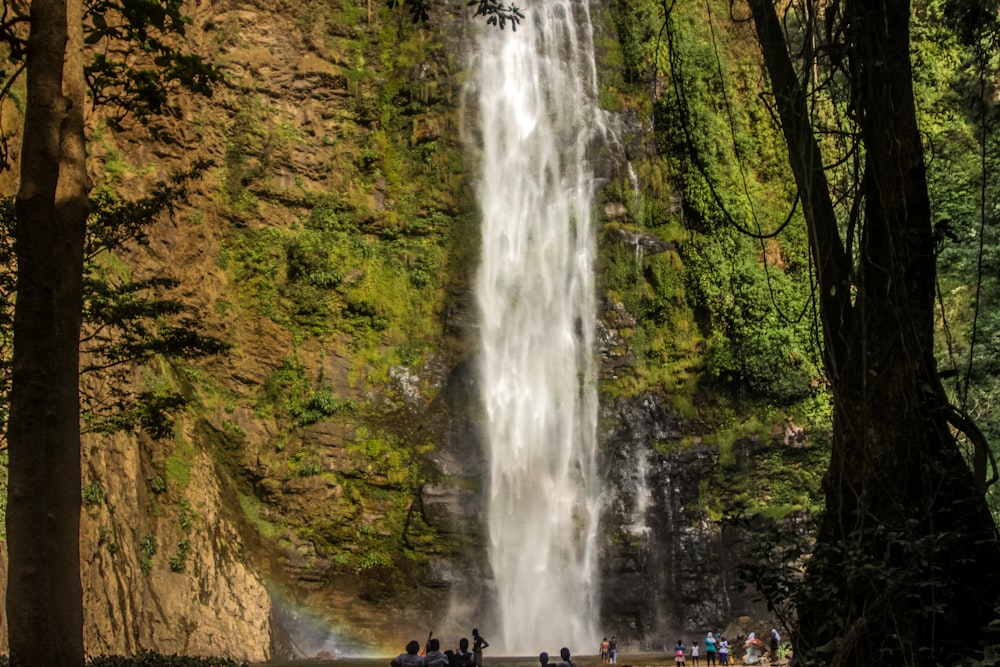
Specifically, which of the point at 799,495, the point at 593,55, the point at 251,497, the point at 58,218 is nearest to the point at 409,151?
the point at 593,55

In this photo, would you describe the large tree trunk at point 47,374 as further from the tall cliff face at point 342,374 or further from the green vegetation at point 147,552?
the tall cliff face at point 342,374

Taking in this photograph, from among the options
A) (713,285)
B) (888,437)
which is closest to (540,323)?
(713,285)

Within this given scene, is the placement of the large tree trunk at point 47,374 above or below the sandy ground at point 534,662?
above

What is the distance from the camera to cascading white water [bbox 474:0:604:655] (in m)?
21.8

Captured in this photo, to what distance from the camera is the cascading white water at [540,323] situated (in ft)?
71.4

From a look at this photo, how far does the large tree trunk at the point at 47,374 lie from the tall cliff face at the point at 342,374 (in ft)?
35.5

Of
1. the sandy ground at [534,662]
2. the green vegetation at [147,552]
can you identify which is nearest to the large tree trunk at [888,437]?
the sandy ground at [534,662]

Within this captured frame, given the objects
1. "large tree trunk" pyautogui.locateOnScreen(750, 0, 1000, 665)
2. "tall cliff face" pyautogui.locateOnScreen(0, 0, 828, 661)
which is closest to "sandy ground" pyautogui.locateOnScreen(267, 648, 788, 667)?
"tall cliff face" pyautogui.locateOnScreen(0, 0, 828, 661)

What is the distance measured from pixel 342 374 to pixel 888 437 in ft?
64.2

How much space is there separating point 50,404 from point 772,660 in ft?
49.6

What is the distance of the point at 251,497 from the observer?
69.4 feet

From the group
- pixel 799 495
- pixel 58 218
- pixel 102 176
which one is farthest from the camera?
pixel 799 495

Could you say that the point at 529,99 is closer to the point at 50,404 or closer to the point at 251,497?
the point at 251,497

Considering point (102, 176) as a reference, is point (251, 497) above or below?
below
